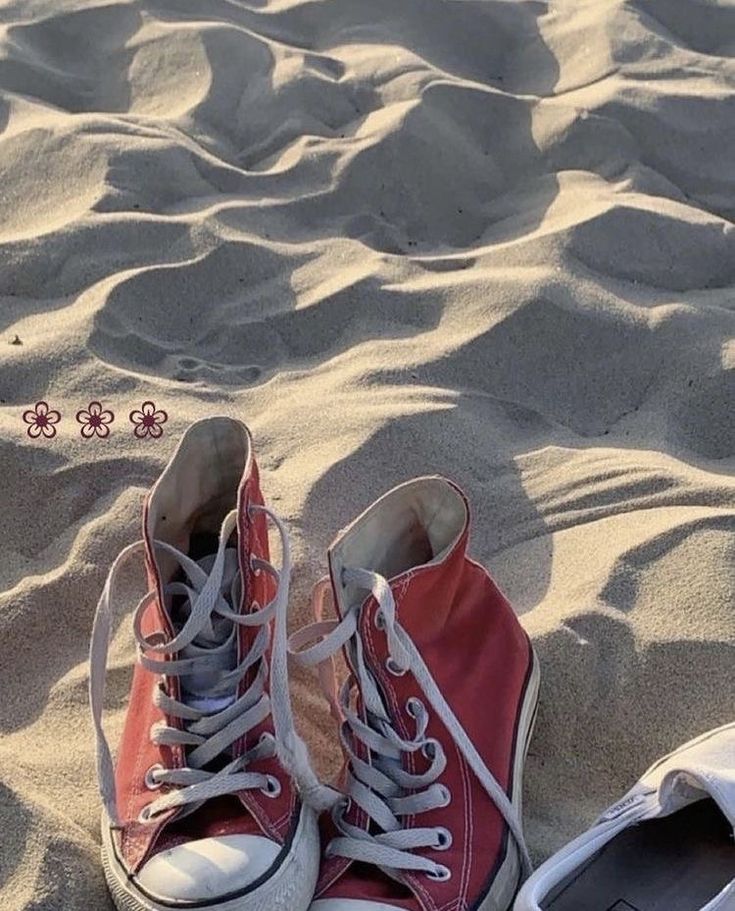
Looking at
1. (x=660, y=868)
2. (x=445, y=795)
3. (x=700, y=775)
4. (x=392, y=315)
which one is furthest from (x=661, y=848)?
(x=392, y=315)

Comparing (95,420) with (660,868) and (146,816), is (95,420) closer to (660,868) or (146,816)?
(146,816)

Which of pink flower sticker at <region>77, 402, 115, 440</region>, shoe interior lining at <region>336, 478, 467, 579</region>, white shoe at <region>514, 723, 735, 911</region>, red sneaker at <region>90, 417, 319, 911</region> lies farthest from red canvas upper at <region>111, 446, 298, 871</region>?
pink flower sticker at <region>77, 402, 115, 440</region>

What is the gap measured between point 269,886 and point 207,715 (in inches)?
9.2

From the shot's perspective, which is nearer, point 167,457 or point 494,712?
point 494,712

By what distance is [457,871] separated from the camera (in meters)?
1.29

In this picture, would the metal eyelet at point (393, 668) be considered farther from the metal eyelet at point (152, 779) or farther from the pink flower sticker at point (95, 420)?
the pink flower sticker at point (95, 420)

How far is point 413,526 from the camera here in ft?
5.09

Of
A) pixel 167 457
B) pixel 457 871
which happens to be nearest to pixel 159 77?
pixel 167 457

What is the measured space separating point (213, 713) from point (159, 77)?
214 centimetres

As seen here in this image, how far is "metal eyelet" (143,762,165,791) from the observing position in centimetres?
132

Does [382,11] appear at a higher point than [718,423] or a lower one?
higher

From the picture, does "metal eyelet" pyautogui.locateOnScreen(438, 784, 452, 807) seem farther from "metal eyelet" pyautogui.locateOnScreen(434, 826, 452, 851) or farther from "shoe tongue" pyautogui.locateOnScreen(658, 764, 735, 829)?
"shoe tongue" pyautogui.locateOnScreen(658, 764, 735, 829)

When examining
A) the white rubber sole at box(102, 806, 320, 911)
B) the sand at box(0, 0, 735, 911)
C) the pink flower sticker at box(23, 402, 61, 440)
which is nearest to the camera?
the white rubber sole at box(102, 806, 320, 911)

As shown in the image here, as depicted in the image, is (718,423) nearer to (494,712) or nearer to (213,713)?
(494,712)
